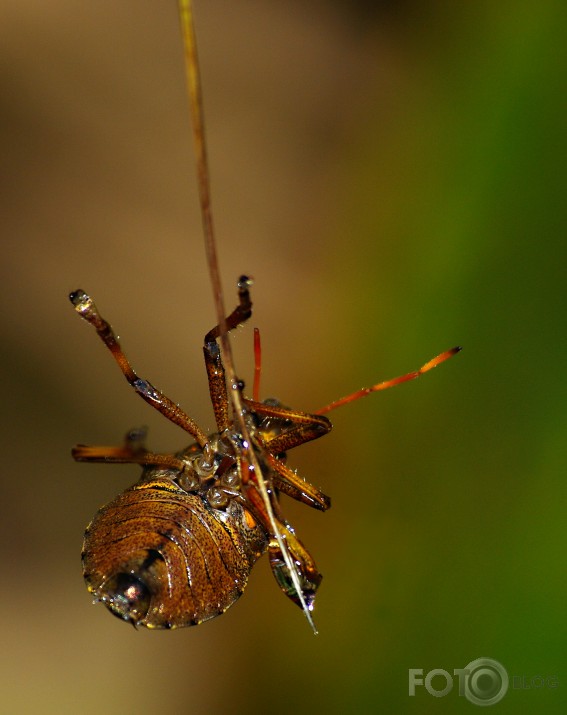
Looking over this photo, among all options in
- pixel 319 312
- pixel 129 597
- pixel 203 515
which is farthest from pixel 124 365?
pixel 319 312

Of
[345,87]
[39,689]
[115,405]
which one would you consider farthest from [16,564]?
[345,87]

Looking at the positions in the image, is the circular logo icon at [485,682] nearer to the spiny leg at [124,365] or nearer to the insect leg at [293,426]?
the insect leg at [293,426]

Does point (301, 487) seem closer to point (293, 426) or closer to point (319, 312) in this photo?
point (293, 426)

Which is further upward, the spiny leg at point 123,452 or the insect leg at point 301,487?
the spiny leg at point 123,452

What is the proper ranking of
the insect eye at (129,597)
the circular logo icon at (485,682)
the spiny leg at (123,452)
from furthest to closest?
the circular logo icon at (485,682), the spiny leg at (123,452), the insect eye at (129,597)

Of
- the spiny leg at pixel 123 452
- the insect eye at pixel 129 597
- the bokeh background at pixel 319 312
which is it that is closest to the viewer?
the insect eye at pixel 129 597

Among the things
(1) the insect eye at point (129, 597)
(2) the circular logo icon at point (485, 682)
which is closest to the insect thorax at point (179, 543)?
(1) the insect eye at point (129, 597)

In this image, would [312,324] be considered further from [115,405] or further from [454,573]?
[454,573]

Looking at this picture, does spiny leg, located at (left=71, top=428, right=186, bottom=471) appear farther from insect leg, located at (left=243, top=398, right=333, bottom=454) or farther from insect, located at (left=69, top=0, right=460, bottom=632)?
insect leg, located at (left=243, top=398, right=333, bottom=454)
